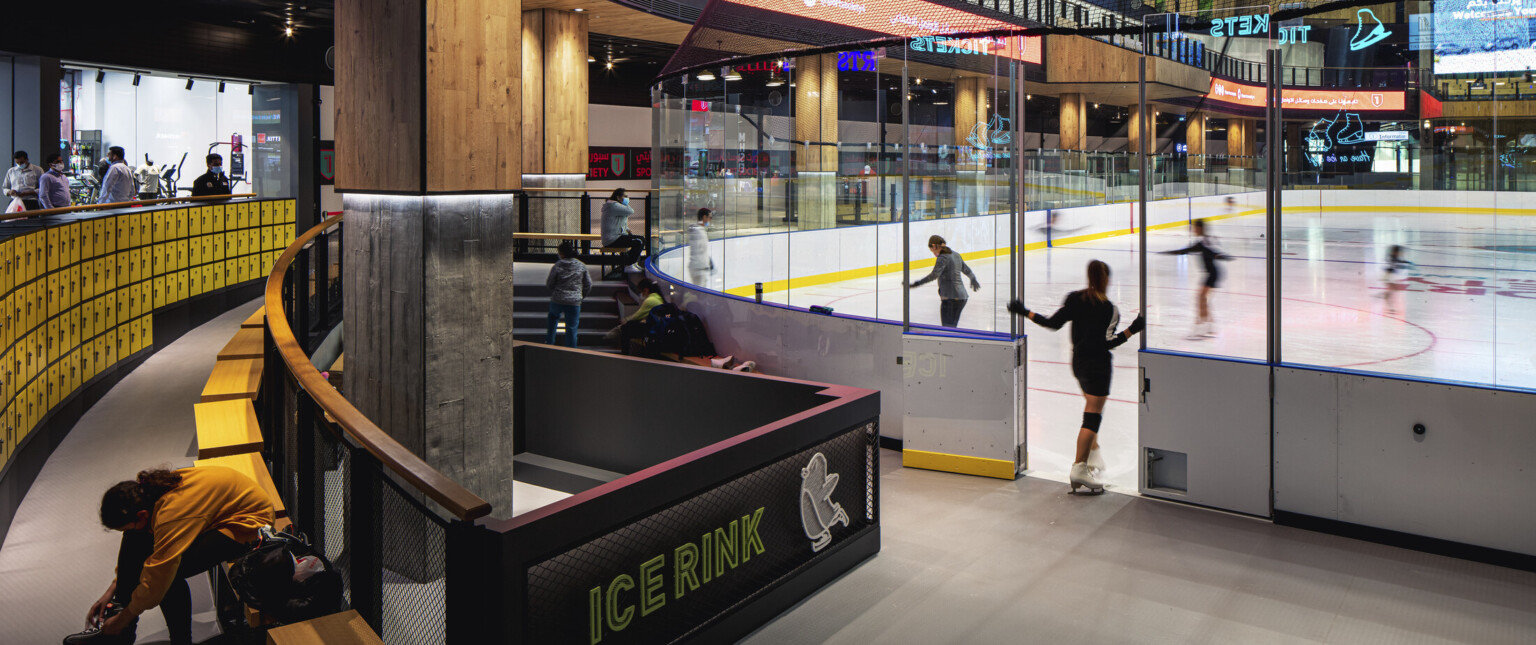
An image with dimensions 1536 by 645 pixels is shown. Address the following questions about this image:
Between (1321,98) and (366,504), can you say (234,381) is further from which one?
(1321,98)

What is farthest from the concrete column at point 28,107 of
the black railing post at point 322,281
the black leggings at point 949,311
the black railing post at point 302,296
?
the black leggings at point 949,311

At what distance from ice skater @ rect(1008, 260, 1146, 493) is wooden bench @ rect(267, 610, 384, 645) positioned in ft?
14.7

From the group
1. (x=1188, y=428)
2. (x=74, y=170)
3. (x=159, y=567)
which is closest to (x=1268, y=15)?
(x=1188, y=428)

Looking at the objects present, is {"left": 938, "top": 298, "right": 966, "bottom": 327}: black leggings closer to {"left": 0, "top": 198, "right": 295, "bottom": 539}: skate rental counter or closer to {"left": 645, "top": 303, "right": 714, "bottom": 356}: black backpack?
{"left": 645, "top": 303, "right": 714, "bottom": 356}: black backpack

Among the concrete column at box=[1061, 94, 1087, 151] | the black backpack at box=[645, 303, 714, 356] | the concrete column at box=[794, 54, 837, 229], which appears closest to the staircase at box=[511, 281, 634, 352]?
the black backpack at box=[645, 303, 714, 356]

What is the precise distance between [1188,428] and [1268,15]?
2.48 m

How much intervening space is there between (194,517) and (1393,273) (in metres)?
16.0

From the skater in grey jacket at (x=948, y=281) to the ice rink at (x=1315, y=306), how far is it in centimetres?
9

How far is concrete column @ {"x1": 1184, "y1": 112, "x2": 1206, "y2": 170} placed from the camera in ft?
26.0

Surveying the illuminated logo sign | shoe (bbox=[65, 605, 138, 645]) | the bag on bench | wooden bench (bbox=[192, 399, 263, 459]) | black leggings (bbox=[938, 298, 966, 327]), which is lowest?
shoe (bbox=[65, 605, 138, 645])

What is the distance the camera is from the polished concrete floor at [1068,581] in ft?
15.0

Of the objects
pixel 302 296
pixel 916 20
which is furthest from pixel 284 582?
pixel 916 20

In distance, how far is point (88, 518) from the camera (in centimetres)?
600

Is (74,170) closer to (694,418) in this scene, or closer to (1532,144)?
(694,418)
